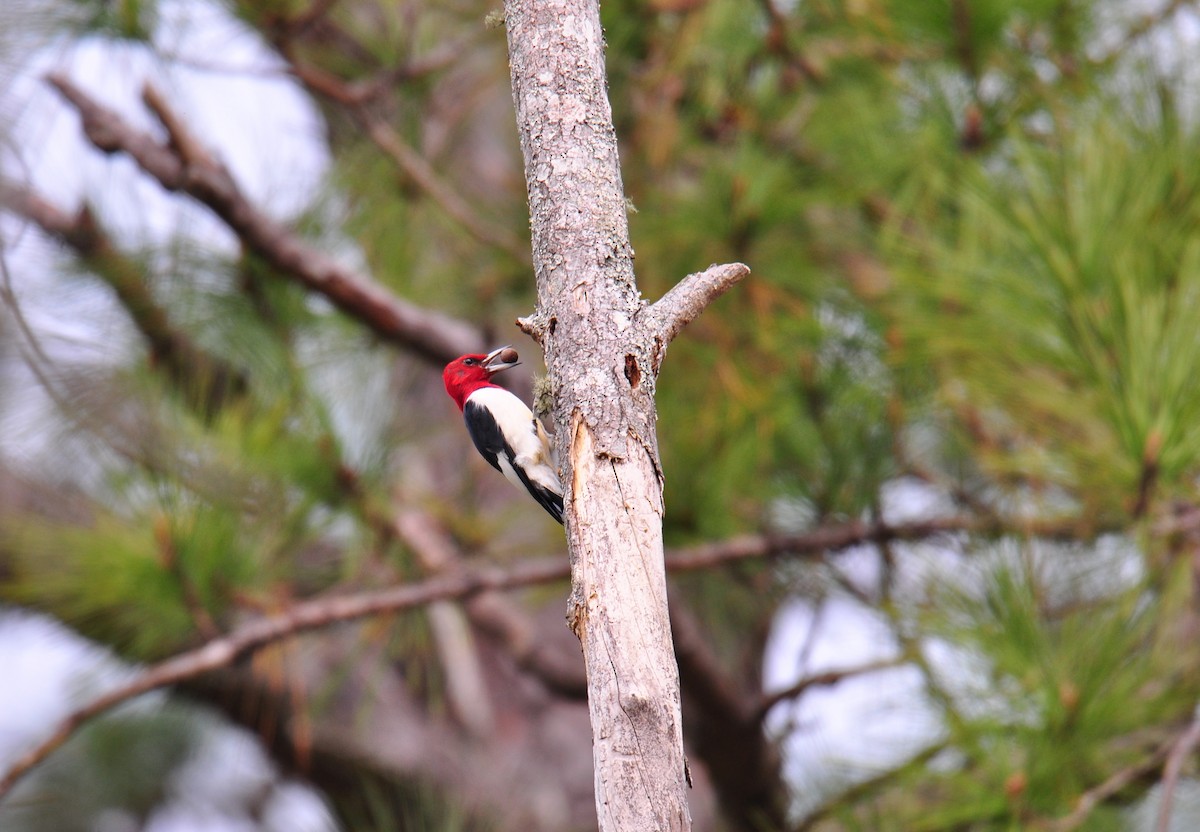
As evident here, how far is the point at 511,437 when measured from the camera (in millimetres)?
1938

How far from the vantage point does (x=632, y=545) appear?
875 mm

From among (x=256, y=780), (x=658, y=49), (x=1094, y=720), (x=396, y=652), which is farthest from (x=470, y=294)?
(x=256, y=780)

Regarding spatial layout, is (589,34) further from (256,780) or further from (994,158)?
(256,780)

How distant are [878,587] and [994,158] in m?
0.88

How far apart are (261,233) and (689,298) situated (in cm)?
146

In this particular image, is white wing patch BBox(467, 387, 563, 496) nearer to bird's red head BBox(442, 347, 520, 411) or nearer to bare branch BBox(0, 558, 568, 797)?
bird's red head BBox(442, 347, 520, 411)

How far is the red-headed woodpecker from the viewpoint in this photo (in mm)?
1883

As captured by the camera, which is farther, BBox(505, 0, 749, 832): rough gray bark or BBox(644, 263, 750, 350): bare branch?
BBox(644, 263, 750, 350): bare branch

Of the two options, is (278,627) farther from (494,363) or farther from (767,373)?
(767,373)

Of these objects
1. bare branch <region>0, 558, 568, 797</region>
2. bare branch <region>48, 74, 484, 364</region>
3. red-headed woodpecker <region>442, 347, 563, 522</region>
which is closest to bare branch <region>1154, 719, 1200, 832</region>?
red-headed woodpecker <region>442, 347, 563, 522</region>

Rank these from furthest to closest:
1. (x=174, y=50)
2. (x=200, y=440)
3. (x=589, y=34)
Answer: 1. (x=174, y=50)
2. (x=200, y=440)
3. (x=589, y=34)

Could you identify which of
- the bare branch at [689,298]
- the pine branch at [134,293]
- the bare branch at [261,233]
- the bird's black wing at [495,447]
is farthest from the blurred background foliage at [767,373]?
the bare branch at [689,298]

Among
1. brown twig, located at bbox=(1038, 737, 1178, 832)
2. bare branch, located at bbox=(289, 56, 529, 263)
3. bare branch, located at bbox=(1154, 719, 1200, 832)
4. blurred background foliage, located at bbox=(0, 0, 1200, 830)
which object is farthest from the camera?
bare branch, located at bbox=(289, 56, 529, 263)

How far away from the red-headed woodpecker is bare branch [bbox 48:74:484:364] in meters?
0.38
